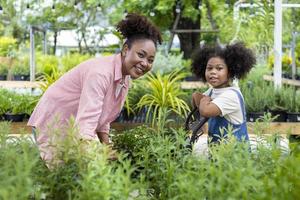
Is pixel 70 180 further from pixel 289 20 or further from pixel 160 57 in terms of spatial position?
pixel 289 20

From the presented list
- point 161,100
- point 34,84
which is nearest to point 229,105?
point 161,100

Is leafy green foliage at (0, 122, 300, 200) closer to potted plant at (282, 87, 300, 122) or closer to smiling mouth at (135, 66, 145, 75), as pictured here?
smiling mouth at (135, 66, 145, 75)

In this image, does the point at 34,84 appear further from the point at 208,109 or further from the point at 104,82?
the point at 104,82

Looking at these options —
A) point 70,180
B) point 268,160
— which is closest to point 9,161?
point 70,180

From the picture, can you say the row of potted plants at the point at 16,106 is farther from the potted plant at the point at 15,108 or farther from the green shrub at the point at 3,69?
the green shrub at the point at 3,69

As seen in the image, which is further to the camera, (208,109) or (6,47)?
(6,47)

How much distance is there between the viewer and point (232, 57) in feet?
10.3

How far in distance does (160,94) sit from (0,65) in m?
4.83

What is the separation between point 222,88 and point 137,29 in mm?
718

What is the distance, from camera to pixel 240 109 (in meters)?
2.87

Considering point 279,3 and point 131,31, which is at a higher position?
point 279,3

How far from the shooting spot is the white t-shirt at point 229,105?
280cm

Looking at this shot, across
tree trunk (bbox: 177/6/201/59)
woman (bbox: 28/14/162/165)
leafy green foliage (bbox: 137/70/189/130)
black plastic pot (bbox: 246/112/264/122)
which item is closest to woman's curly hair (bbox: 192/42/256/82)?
woman (bbox: 28/14/162/165)

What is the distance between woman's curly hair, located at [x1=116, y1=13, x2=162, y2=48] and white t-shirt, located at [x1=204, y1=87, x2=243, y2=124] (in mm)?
496
